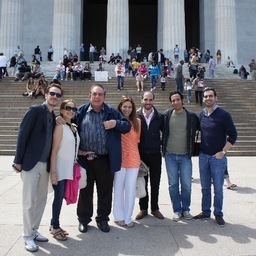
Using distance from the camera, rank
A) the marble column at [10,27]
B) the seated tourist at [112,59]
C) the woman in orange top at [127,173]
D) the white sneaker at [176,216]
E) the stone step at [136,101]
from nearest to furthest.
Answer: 1. the woman in orange top at [127,173]
2. the white sneaker at [176,216]
3. the stone step at [136,101]
4. the seated tourist at [112,59]
5. the marble column at [10,27]

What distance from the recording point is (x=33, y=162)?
12.6 ft

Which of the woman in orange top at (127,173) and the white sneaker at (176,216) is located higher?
the woman in orange top at (127,173)

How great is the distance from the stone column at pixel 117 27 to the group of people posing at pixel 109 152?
21.7 meters

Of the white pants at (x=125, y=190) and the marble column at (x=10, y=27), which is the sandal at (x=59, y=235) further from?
the marble column at (x=10, y=27)

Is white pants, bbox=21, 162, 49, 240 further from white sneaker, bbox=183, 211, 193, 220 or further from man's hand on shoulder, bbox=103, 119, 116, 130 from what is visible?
white sneaker, bbox=183, 211, 193, 220

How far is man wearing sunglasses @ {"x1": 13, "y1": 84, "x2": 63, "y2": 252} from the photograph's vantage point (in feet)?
12.6

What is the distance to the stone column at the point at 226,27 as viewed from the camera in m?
27.0

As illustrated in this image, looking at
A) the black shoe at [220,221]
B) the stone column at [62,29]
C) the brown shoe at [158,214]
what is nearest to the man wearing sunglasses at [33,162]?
the brown shoe at [158,214]

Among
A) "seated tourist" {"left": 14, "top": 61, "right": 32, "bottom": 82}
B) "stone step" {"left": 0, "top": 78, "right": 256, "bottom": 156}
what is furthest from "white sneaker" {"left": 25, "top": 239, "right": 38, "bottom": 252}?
"seated tourist" {"left": 14, "top": 61, "right": 32, "bottom": 82}

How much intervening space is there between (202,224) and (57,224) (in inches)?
87.2

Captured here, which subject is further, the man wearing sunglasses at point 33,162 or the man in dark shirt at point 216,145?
the man in dark shirt at point 216,145

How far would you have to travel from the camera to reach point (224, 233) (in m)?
4.43

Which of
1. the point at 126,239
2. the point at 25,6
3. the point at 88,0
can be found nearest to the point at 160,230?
the point at 126,239

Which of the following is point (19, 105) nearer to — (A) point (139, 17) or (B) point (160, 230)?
(B) point (160, 230)
